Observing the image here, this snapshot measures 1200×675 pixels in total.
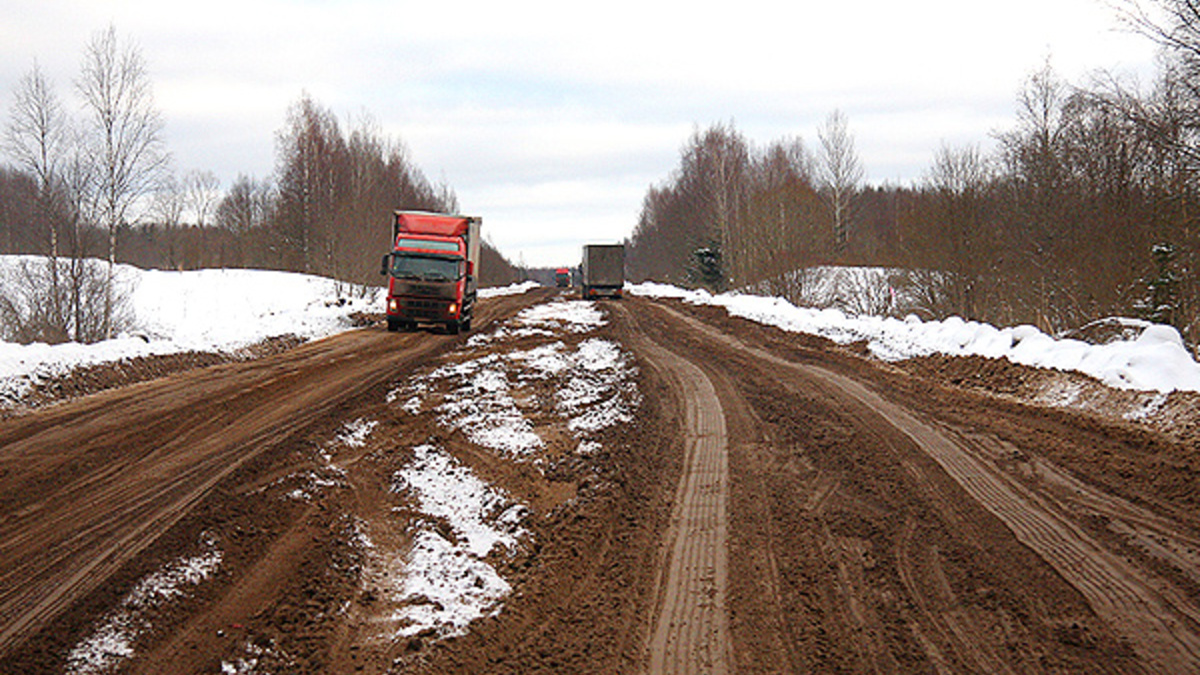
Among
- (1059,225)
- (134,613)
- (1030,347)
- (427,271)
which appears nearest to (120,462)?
(134,613)

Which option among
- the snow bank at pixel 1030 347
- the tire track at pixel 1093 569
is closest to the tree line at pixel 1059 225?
the snow bank at pixel 1030 347

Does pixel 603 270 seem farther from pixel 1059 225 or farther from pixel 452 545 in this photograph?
pixel 452 545

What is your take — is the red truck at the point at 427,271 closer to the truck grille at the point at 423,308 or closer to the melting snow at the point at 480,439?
the truck grille at the point at 423,308

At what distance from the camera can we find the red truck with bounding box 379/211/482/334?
939 inches

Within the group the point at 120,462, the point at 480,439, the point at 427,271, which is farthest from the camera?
the point at 427,271

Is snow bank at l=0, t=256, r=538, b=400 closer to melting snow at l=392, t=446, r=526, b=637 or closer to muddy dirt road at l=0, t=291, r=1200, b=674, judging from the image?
muddy dirt road at l=0, t=291, r=1200, b=674

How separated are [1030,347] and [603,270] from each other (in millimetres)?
36872

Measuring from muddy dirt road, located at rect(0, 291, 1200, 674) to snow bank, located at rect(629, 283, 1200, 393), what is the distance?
1724 millimetres

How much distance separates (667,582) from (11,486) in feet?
20.8

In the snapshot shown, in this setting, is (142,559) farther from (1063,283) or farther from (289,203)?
(289,203)

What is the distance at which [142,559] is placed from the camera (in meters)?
5.56

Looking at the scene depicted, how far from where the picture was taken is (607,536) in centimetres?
627

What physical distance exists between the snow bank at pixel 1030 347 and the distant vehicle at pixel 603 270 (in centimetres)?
2266

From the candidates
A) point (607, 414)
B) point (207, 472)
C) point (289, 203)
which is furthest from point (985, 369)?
point (289, 203)
